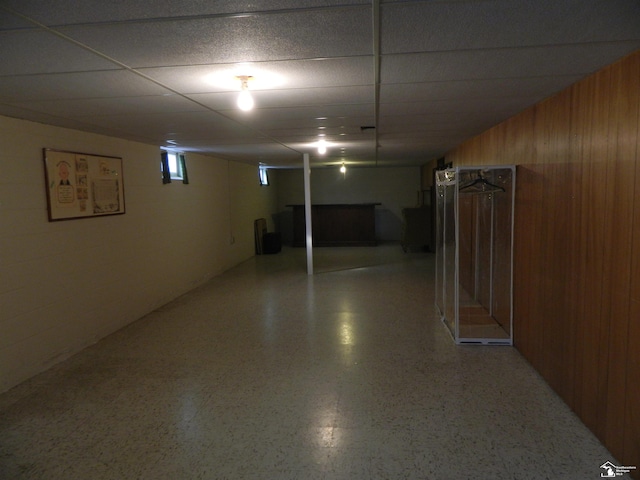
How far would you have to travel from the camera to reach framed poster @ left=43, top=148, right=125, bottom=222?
389cm

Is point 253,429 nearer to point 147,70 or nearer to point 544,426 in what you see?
point 544,426

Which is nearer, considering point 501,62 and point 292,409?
point 501,62

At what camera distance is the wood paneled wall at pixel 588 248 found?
2166 mm

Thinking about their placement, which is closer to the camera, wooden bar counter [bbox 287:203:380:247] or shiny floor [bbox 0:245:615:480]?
shiny floor [bbox 0:245:615:480]

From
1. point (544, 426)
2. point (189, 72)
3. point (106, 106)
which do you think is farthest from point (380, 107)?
point (544, 426)

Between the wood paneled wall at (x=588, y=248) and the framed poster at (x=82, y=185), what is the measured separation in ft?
13.3

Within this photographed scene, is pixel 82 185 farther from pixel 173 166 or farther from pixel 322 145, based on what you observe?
pixel 322 145

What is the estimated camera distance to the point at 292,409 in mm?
3025

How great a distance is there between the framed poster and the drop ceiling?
40cm

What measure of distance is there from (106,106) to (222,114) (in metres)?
0.88

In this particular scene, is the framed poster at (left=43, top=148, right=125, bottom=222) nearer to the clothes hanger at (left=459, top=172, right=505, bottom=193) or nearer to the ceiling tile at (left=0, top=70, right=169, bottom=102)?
the ceiling tile at (left=0, top=70, right=169, bottom=102)

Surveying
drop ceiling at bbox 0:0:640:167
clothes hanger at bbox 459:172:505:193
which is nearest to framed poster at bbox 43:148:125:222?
drop ceiling at bbox 0:0:640:167

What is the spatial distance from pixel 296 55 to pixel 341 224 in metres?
9.68

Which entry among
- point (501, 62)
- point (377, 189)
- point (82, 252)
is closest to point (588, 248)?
point (501, 62)
